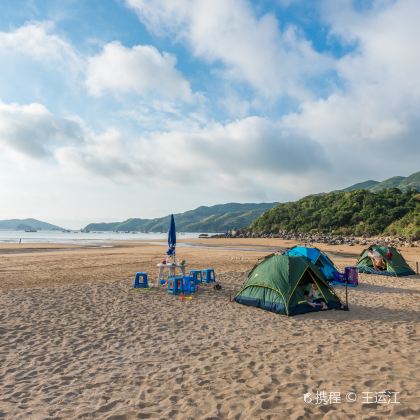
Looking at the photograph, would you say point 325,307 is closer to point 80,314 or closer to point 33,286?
point 80,314

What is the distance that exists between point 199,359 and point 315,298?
20.2ft

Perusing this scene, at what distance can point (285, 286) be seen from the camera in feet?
38.2

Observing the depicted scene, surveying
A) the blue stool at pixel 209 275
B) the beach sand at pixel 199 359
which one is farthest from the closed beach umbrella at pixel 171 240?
the beach sand at pixel 199 359

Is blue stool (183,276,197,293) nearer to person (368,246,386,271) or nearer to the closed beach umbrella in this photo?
the closed beach umbrella

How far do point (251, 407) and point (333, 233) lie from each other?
66503 mm

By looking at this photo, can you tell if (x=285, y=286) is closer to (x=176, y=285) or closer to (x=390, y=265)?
(x=176, y=285)

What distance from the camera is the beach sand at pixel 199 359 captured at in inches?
217

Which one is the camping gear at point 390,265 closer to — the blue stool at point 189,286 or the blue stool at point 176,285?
the blue stool at point 189,286

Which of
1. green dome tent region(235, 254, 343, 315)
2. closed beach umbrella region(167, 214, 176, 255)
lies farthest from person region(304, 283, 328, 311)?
closed beach umbrella region(167, 214, 176, 255)

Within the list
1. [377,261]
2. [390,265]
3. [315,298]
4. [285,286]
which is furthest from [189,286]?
[390,265]

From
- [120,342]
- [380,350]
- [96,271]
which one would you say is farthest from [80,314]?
[96,271]

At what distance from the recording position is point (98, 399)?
225 inches

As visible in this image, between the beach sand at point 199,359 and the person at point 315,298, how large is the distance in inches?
20.7

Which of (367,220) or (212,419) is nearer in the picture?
(212,419)
